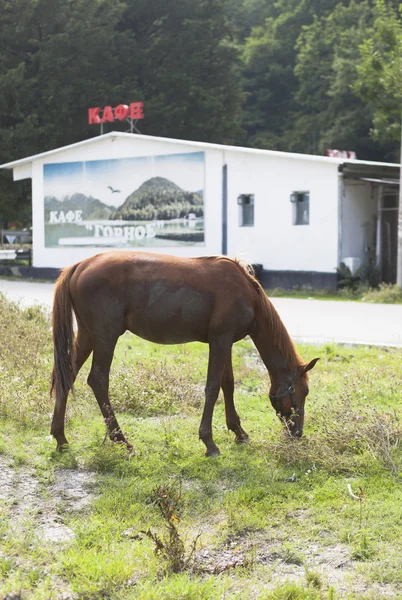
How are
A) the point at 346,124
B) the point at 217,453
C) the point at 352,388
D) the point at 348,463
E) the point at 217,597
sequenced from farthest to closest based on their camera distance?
1. the point at 346,124
2. the point at 352,388
3. the point at 217,453
4. the point at 348,463
5. the point at 217,597

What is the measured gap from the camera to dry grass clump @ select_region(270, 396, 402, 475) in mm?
6445

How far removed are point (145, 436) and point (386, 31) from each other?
22050 mm

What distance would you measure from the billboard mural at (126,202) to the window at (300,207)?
366cm

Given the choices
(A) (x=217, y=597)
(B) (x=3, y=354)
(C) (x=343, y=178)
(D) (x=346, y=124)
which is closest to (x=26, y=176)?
(C) (x=343, y=178)

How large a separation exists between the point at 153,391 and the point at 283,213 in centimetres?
1910

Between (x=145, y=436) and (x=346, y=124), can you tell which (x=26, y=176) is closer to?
(x=346, y=124)

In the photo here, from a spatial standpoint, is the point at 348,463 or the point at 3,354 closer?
the point at 348,463

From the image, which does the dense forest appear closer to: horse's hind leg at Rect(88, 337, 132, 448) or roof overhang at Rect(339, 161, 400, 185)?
roof overhang at Rect(339, 161, 400, 185)

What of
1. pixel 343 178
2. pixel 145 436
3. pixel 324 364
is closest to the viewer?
pixel 145 436

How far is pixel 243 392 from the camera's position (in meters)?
9.61

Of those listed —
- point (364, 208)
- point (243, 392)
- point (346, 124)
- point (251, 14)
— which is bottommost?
point (243, 392)

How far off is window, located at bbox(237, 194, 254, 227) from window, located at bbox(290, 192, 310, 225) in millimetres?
1782

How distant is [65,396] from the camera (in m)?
7.05

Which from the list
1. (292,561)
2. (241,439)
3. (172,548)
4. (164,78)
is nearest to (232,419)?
(241,439)
